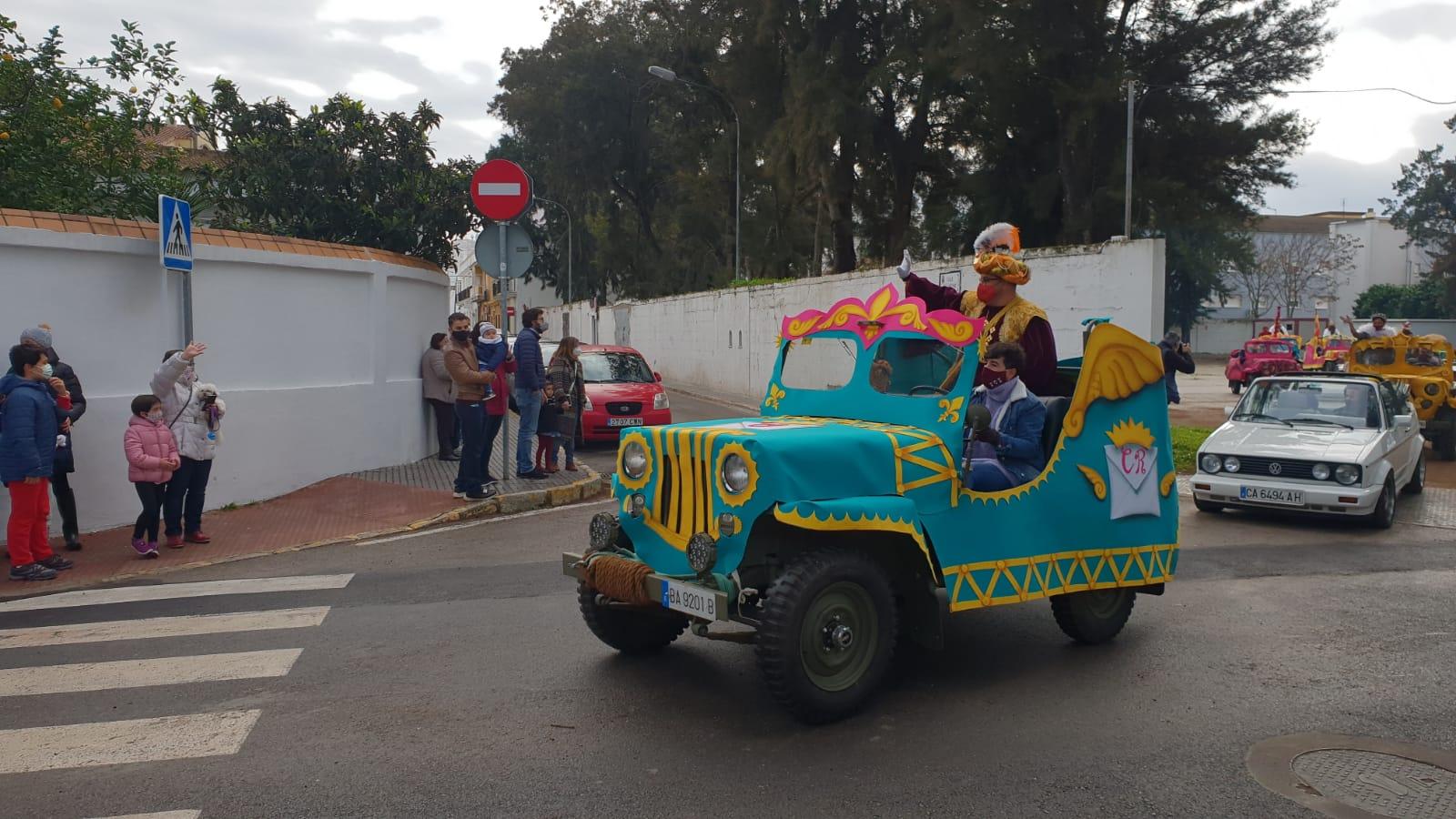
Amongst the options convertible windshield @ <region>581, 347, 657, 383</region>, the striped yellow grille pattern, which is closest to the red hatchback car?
convertible windshield @ <region>581, 347, 657, 383</region>

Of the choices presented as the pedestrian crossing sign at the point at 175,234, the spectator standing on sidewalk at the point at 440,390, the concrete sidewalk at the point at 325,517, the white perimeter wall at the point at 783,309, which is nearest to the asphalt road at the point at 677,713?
the concrete sidewalk at the point at 325,517

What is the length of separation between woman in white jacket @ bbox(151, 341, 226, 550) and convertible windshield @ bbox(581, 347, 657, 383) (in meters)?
7.65

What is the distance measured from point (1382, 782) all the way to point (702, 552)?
117 inches

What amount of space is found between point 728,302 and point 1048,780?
25799 millimetres

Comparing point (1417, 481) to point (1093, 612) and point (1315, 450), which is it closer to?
point (1315, 450)

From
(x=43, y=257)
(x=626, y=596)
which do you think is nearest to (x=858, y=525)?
(x=626, y=596)

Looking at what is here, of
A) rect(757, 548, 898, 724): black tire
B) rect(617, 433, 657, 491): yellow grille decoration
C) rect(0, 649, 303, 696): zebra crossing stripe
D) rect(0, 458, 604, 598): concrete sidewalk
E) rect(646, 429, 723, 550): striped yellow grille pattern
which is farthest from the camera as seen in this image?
rect(0, 458, 604, 598): concrete sidewalk

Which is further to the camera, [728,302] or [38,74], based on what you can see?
[728,302]

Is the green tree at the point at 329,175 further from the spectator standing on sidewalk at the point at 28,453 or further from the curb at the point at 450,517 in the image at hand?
the spectator standing on sidewalk at the point at 28,453

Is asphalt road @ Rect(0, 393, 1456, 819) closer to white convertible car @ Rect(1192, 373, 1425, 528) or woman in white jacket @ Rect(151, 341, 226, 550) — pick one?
woman in white jacket @ Rect(151, 341, 226, 550)

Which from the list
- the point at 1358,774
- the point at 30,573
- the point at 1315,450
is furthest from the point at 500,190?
the point at 1358,774

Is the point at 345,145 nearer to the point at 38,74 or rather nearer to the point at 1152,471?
the point at 38,74

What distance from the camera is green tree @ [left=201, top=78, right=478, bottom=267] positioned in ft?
50.1

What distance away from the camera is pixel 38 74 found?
12.0m
